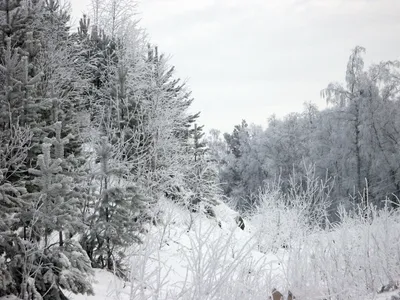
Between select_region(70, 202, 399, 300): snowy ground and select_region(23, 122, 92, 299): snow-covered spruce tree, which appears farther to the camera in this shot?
select_region(23, 122, 92, 299): snow-covered spruce tree

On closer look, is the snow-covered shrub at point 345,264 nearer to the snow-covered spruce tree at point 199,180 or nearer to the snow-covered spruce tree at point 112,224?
the snow-covered spruce tree at point 112,224

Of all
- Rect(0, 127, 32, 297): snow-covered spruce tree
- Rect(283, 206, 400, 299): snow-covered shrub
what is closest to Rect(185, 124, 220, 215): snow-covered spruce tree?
Rect(283, 206, 400, 299): snow-covered shrub

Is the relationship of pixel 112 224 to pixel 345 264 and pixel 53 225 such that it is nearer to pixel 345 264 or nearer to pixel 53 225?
pixel 53 225

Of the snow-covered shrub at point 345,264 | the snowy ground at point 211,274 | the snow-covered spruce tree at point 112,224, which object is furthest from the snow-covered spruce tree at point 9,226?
the snow-covered shrub at point 345,264

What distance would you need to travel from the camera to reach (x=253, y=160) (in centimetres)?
4853

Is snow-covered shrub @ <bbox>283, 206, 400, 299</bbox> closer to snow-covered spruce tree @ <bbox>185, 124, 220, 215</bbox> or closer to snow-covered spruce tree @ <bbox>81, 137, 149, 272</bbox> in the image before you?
snow-covered spruce tree @ <bbox>81, 137, 149, 272</bbox>

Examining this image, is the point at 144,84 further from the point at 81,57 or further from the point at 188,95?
the point at 188,95

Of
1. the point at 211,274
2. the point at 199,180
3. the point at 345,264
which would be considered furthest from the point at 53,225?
the point at 199,180

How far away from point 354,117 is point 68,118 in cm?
2382

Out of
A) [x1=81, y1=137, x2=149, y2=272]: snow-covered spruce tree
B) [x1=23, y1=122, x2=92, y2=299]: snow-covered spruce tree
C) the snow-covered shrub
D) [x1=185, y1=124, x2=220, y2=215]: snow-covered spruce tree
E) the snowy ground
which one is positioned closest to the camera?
the snowy ground

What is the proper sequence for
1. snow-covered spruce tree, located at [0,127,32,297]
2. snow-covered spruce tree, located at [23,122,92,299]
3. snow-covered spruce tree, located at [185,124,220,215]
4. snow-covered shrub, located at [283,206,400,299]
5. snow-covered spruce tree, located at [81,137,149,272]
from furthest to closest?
snow-covered spruce tree, located at [185,124,220,215], snow-covered spruce tree, located at [81,137,149,272], snow-covered spruce tree, located at [23,122,92,299], snow-covered shrub, located at [283,206,400,299], snow-covered spruce tree, located at [0,127,32,297]

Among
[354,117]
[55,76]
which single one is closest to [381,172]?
[354,117]

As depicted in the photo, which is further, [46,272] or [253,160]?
[253,160]

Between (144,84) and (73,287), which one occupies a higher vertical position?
(144,84)
